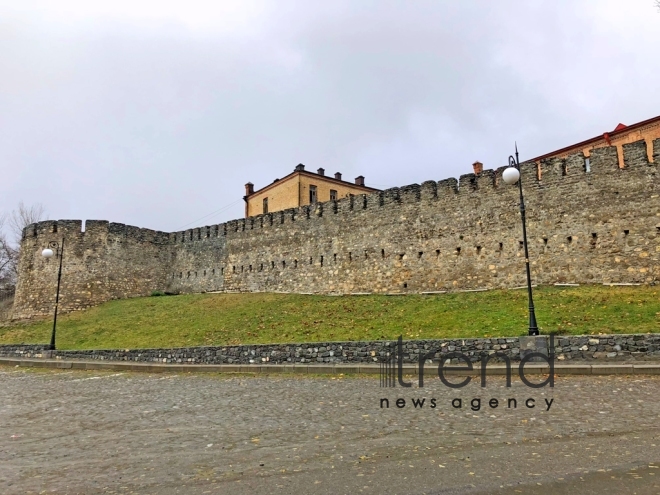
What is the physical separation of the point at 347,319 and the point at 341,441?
1397cm

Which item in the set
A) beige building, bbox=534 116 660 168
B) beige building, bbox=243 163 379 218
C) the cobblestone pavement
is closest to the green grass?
the cobblestone pavement

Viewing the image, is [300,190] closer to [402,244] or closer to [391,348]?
[402,244]

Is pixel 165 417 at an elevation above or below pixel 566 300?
below

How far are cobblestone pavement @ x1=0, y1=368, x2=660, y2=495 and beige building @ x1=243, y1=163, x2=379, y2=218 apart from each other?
119 feet

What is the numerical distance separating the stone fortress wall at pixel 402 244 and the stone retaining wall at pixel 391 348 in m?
8.99

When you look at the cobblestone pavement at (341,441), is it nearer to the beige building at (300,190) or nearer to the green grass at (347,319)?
the green grass at (347,319)

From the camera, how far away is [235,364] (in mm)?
16094

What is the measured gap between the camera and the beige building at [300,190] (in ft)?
155

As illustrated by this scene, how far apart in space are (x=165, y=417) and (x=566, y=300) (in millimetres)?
14962

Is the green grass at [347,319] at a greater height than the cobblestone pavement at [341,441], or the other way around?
the green grass at [347,319]

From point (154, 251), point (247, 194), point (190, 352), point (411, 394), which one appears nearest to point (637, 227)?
point (411, 394)

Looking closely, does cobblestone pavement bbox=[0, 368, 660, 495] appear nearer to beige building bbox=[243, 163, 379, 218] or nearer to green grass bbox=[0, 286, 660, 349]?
green grass bbox=[0, 286, 660, 349]

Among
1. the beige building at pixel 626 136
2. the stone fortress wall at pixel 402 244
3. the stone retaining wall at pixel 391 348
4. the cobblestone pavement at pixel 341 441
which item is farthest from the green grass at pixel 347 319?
the beige building at pixel 626 136

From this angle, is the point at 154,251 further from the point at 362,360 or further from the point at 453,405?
the point at 453,405
